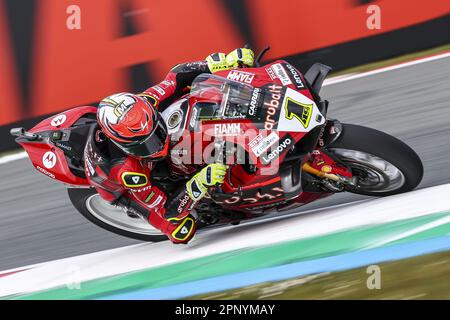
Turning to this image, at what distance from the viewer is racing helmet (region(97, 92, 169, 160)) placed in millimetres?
4691

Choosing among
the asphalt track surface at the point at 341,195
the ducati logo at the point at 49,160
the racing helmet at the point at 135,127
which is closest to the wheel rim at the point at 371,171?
the asphalt track surface at the point at 341,195

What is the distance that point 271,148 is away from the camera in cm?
452

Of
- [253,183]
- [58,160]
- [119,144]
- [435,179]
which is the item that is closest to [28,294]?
[58,160]

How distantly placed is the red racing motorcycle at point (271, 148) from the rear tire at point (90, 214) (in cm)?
24

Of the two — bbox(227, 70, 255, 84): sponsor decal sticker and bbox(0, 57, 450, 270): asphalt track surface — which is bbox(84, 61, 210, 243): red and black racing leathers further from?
bbox(0, 57, 450, 270): asphalt track surface

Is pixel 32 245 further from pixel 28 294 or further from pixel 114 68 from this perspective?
pixel 114 68

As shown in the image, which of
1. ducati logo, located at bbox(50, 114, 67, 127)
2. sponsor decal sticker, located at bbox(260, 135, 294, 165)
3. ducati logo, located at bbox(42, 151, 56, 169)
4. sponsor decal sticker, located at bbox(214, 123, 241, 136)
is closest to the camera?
sponsor decal sticker, located at bbox(260, 135, 294, 165)

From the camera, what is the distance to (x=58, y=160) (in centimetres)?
553

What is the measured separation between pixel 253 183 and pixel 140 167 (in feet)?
2.66

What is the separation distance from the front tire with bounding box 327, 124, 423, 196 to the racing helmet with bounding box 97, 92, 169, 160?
1152mm

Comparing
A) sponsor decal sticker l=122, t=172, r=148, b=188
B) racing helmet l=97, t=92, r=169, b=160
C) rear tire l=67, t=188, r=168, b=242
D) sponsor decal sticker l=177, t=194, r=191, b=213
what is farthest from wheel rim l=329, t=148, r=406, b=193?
rear tire l=67, t=188, r=168, b=242

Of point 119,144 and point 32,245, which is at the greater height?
point 119,144

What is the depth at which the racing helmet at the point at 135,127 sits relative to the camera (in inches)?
185

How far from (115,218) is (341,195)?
1.90 m
